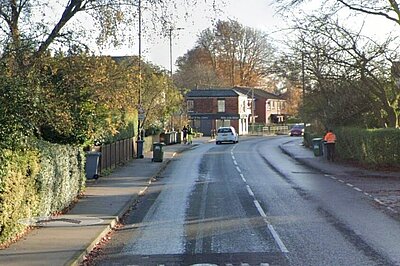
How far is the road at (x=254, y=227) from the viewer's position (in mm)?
10836

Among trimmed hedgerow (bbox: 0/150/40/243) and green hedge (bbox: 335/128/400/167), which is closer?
trimmed hedgerow (bbox: 0/150/40/243)

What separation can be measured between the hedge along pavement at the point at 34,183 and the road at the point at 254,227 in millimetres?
1630

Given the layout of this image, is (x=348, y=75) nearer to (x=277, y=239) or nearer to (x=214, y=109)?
(x=277, y=239)

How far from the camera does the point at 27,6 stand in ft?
69.3

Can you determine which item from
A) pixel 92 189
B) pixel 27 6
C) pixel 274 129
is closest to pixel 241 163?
pixel 92 189

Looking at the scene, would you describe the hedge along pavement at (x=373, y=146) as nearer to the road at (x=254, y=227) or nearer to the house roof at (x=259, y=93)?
the road at (x=254, y=227)

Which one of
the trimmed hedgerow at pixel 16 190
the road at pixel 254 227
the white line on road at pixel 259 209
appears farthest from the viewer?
the white line on road at pixel 259 209

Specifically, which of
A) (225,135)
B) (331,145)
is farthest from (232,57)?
(331,145)

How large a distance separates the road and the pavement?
0.42 m

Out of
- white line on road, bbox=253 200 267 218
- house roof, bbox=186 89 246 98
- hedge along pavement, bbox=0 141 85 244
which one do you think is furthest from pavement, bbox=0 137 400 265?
house roof, bbox=186 89 246 98

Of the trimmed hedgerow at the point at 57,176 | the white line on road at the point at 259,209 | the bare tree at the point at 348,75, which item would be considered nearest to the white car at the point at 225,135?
the bare tree at the point at 348,75

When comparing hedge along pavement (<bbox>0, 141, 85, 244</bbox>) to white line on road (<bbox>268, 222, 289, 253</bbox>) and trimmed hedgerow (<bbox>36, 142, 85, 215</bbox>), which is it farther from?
white line on road (<bbox>268, 222, 289, 253</bbox>)

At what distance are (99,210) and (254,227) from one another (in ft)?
15.0

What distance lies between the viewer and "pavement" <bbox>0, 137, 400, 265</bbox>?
36.0 ft
